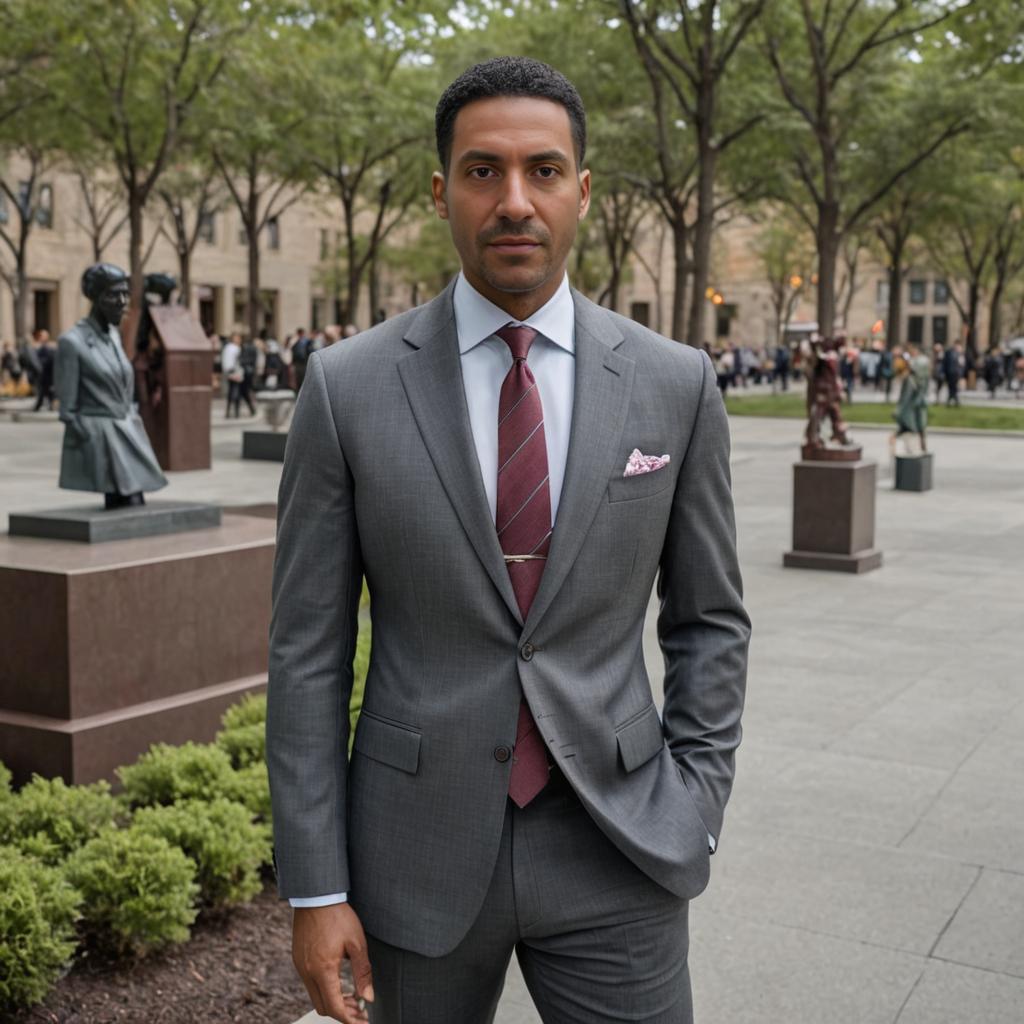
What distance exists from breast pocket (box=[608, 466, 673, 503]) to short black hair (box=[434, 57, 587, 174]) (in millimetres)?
522

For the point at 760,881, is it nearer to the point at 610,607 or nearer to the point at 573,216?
the point at 610,607

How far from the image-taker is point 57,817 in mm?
4973

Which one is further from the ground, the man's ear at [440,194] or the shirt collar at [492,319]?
the man's ear at [440,194]

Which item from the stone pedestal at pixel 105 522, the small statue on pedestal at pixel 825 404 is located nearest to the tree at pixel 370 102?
the small statue on pedestal at pixel 825 404

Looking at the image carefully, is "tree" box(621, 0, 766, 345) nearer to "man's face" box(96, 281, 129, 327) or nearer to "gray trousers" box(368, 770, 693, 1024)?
"man's face" box(96, 281, 129, 327)

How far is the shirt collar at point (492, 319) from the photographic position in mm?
2248

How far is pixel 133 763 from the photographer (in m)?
6.04

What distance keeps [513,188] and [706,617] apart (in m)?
0.78

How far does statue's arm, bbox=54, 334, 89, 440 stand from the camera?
22.9 feet

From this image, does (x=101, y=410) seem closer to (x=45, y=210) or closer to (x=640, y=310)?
(x=45, y=210)

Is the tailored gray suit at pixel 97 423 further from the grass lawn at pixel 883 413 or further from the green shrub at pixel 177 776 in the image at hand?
the grass lawn at pixel 883 413

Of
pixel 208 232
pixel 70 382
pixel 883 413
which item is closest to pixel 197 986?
pixel 70 382

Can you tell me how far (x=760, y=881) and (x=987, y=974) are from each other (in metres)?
0.98

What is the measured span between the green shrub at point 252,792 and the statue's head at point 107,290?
2.88 m
